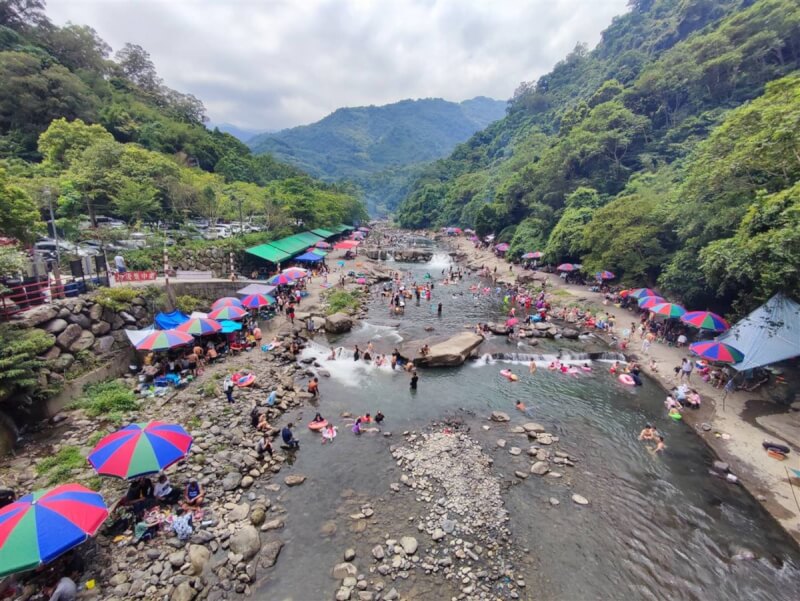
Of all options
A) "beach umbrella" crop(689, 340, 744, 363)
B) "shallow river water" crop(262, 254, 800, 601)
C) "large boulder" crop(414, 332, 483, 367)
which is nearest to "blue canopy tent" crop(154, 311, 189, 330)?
"shallow river water" crop(262, 254, 800, 601)

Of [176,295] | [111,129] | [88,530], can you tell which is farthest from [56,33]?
[88,530]

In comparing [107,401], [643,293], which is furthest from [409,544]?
[643,293]

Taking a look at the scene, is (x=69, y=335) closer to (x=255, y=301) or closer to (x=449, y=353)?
(x=255, y=301)

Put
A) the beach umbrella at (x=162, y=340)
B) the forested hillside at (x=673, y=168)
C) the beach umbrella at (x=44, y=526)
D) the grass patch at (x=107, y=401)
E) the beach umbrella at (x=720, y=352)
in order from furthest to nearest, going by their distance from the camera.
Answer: the forested hillside at (x=673, y=168) < the beach umbrella at (x=720, y=352) < the beach umbrella at (x=162, y=340) < the grass patch at (x=107, y=401) < the beach umbrella at (x=44, y=526)

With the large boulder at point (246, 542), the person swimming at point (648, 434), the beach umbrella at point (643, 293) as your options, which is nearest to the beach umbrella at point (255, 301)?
the large boulder at point (246, 542)

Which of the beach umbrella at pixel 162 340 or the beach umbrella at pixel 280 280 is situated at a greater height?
the beach umbrella at pixel 280 280

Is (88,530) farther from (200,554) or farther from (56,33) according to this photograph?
(56,33)

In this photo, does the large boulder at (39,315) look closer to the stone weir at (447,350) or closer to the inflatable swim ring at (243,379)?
the inflatable swim ring at (243,379)
